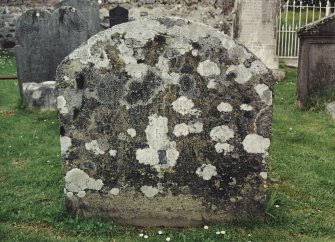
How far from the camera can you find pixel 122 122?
140 inches

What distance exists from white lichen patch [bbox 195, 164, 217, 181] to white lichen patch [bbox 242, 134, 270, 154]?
30cm

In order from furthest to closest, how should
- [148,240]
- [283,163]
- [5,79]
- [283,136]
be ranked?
[5,79]
[283,136]
[283,163]
[148,240]

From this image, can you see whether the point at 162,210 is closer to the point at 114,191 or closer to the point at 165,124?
the point at 114,191

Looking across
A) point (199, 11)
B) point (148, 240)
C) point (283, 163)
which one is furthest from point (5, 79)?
point (148, 240)

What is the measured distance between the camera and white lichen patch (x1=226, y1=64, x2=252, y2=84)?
3.45m

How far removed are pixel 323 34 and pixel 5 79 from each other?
292 inches

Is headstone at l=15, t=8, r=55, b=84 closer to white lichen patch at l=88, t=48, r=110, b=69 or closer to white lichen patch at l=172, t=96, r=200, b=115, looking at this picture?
white lichen patch at l=88, t=48, r=110, b=69

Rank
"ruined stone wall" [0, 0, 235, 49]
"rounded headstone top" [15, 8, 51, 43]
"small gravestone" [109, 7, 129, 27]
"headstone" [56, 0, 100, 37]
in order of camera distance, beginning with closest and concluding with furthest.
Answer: "rounded headstone top" [15, 8, 51, 43], "headstone" [56, 0, 100, 37], "small gravestone" [109, 7, 129, 27], "ruined stone wall" [0, 0, 235, 49]

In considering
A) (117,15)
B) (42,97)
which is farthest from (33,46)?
(117,15)

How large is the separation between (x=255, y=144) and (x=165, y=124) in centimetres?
72

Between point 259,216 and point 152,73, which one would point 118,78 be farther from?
point 259,216

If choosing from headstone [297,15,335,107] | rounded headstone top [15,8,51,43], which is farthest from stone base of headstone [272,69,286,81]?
rounded headstone top [15,8,51,43]

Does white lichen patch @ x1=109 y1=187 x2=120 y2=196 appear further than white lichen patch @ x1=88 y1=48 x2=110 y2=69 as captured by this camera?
Yes

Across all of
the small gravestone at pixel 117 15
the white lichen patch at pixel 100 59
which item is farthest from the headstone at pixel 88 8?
the white lichen patch at pixel 100 59
